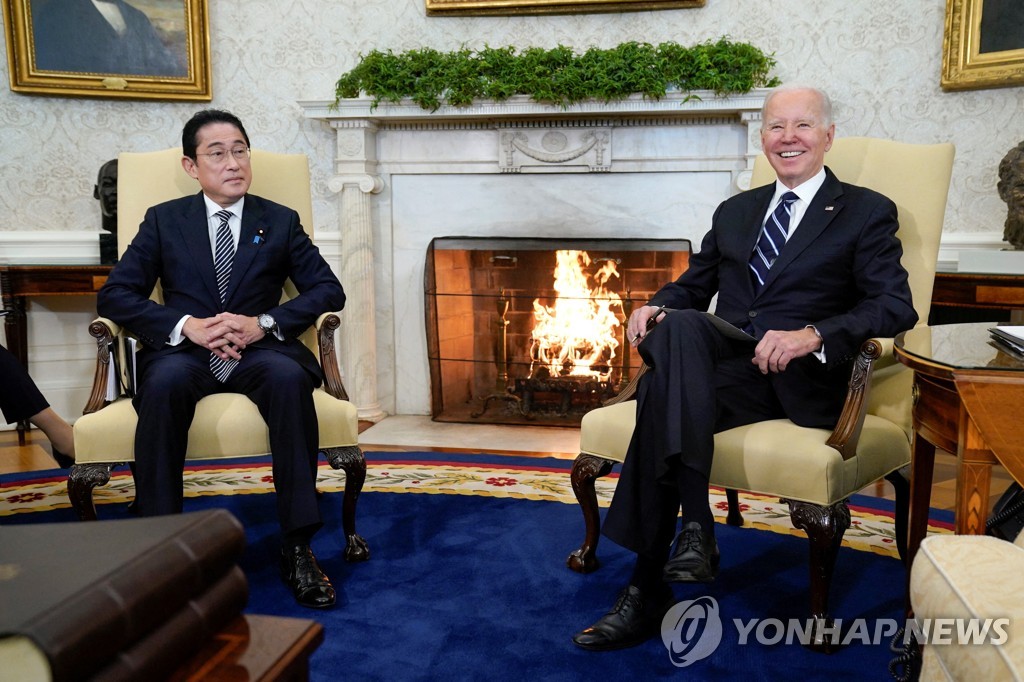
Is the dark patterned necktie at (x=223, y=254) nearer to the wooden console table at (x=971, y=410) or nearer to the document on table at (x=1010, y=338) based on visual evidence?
the wooden console table at (x=971, y=410)

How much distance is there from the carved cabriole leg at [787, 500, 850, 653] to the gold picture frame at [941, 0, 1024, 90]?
2.77 metres

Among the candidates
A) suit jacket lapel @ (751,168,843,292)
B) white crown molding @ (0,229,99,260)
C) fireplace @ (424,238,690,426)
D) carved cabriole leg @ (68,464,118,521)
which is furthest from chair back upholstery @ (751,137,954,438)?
white crown molding @ (0,229,99,260)

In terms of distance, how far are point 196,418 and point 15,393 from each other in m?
1.13

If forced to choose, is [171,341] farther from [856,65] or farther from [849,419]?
[856,65]

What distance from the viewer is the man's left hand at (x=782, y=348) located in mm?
2236

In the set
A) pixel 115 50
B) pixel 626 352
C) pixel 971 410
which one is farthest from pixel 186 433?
pixel 115 50

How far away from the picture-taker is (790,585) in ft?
8.40

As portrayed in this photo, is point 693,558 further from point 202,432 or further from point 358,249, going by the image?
point 358,249

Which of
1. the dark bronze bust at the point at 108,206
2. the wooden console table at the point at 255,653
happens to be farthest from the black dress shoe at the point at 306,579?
the dark bronze bust at the point at 108,206

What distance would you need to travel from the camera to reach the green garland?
163 inches

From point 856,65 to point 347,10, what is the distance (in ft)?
8.80

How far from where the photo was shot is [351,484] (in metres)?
2.76

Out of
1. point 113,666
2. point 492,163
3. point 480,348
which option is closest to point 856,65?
point 492,163

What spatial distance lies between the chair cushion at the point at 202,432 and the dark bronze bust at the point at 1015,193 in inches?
121
